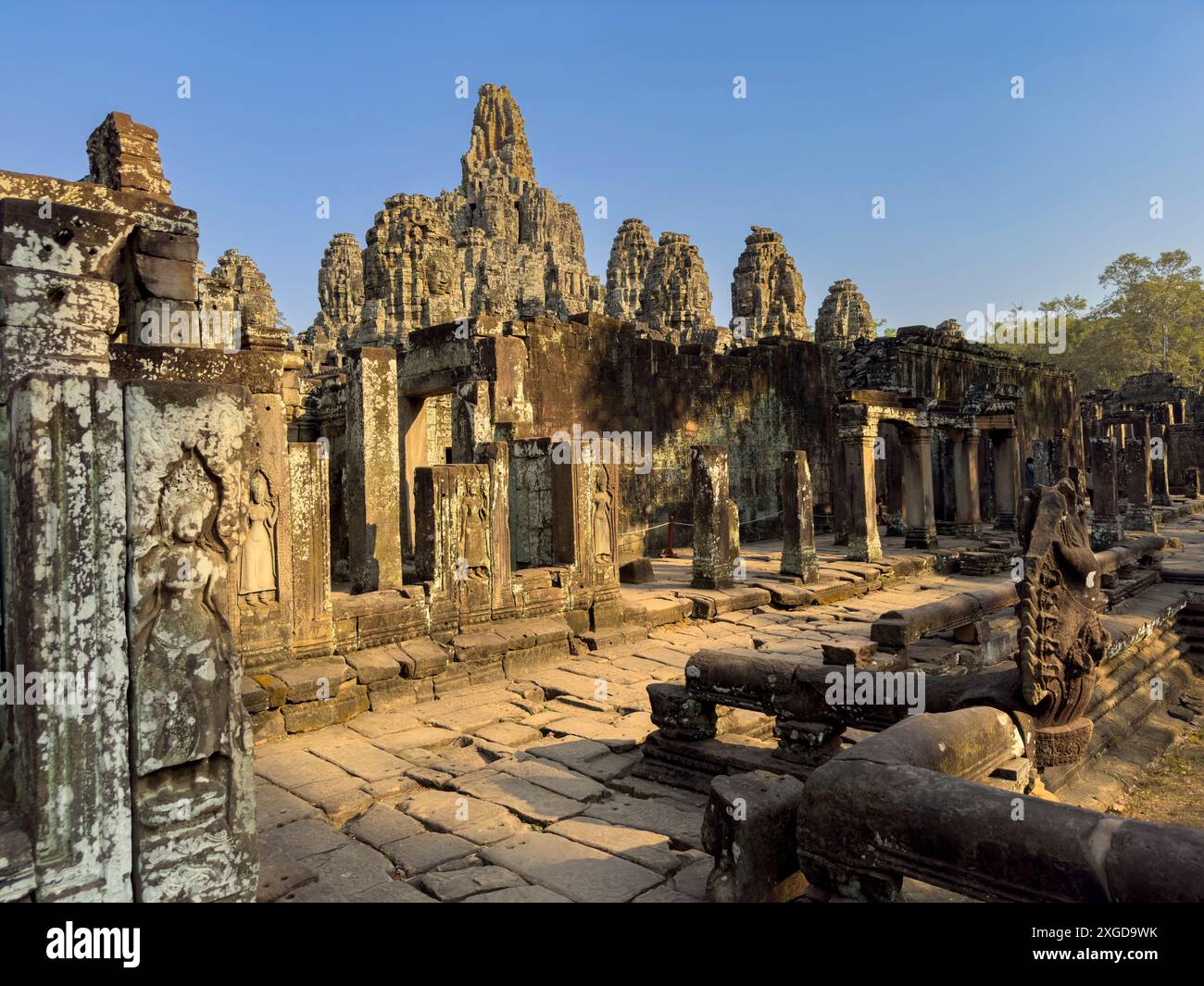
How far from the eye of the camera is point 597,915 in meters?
2.94

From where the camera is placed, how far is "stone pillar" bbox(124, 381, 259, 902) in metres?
2.47

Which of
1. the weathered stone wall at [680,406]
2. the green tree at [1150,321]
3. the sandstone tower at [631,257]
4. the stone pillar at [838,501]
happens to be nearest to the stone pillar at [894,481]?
the stone pillar at [838,501]

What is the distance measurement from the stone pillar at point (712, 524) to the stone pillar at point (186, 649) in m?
8.21

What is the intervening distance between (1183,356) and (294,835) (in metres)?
56.3

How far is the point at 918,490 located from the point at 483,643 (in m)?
11.1

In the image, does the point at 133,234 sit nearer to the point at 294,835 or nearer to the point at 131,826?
the point at 131,826

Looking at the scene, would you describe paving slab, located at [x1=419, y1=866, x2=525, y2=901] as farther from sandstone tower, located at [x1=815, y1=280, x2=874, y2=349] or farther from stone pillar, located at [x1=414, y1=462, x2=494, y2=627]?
sandstone tower, located at [x1=815, y1=280, x2=874, y2=349]

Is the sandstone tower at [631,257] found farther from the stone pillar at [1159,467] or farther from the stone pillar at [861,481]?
the stone pillar at [861,481]

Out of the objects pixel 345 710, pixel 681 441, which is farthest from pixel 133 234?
pixel 681 441

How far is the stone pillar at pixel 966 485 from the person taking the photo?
16953 millimetres

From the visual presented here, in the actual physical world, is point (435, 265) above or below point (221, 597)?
above

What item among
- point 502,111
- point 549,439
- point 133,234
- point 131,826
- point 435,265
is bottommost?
point 131,826

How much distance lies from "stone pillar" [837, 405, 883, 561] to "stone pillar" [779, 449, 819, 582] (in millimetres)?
1918

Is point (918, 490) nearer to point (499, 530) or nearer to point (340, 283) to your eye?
point (499, 530)
